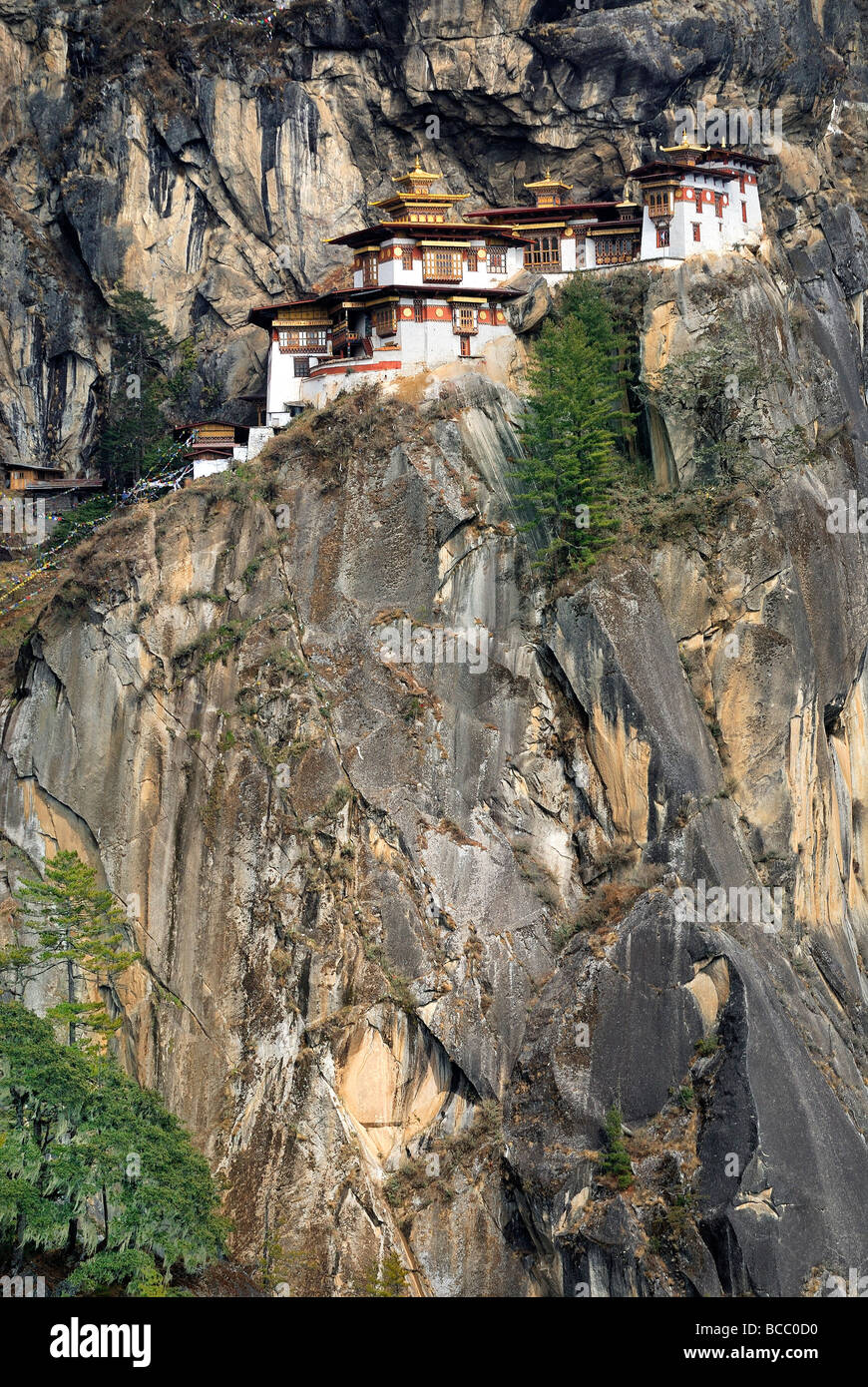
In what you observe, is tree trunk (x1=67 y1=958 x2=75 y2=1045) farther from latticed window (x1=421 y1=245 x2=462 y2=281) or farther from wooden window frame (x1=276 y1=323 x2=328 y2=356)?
latticed window (x1=421 y1=245 x2=462 y2=281)

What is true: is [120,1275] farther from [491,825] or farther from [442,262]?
[442,262]

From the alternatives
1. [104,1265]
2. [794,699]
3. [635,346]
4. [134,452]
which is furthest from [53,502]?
[104,1265]

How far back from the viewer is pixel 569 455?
72938 millimetres

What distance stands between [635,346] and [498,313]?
16.4 feet

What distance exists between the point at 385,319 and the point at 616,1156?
30512mm

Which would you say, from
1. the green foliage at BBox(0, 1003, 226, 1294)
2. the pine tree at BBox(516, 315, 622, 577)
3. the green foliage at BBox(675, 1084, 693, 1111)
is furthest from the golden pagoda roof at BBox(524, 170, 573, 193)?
the green foliage at BBox(0, 1003, 226, 1294)

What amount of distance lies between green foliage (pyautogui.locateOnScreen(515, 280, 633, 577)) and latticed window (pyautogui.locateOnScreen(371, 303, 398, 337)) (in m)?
5.34

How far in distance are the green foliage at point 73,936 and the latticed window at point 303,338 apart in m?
21.6

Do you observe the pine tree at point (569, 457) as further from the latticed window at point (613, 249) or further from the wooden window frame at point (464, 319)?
the latticed window at point (613, 249)

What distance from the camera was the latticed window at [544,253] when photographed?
262ft

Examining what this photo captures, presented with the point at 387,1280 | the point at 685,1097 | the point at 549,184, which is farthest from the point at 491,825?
the point at 549,184

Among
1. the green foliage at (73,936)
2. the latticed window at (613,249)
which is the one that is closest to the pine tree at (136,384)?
the latticed window at (613,249)

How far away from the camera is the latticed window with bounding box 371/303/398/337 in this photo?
76.4m

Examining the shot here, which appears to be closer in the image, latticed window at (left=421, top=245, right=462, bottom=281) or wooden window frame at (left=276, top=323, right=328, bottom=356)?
latticed window at (left=421, top=245, right=462, bottom=281)
